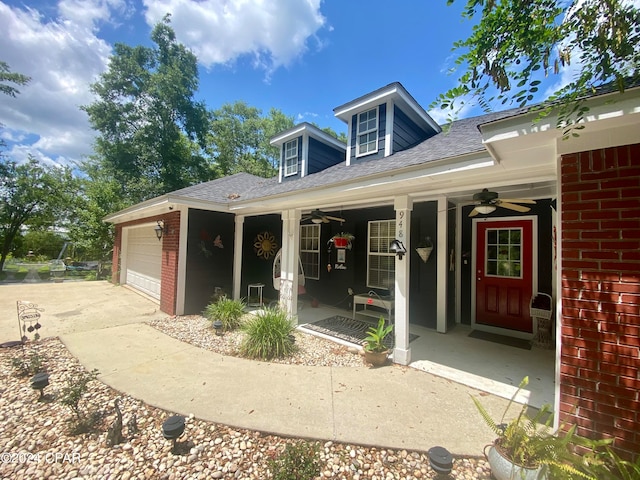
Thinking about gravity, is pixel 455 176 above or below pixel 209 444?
above

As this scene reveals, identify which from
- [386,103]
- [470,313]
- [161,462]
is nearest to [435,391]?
[161,462]

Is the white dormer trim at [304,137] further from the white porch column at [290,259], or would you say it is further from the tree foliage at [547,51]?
the tree foliage at [547,51]

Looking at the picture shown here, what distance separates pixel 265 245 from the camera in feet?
28.1

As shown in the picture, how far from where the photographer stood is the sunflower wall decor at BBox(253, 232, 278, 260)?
8.54m

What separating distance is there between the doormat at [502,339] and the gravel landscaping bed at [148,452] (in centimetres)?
354

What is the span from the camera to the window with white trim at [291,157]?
8336mm

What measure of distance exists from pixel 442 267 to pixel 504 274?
135 centimetres

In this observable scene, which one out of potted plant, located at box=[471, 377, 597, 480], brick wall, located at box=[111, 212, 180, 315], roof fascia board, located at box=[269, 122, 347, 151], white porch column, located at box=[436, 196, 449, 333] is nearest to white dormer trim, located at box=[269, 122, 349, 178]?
roof fascia board, located at box=[269, 122, 347, 151]

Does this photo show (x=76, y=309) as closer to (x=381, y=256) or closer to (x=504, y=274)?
(x=381, y=256)

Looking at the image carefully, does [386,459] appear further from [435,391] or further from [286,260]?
[286,260]

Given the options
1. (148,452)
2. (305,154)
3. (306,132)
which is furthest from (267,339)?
(306,132)

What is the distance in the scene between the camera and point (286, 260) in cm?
597

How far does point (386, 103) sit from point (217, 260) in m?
6.00

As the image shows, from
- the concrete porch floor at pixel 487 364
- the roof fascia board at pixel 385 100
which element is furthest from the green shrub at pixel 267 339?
the roof fascia board at pixel 385 100
